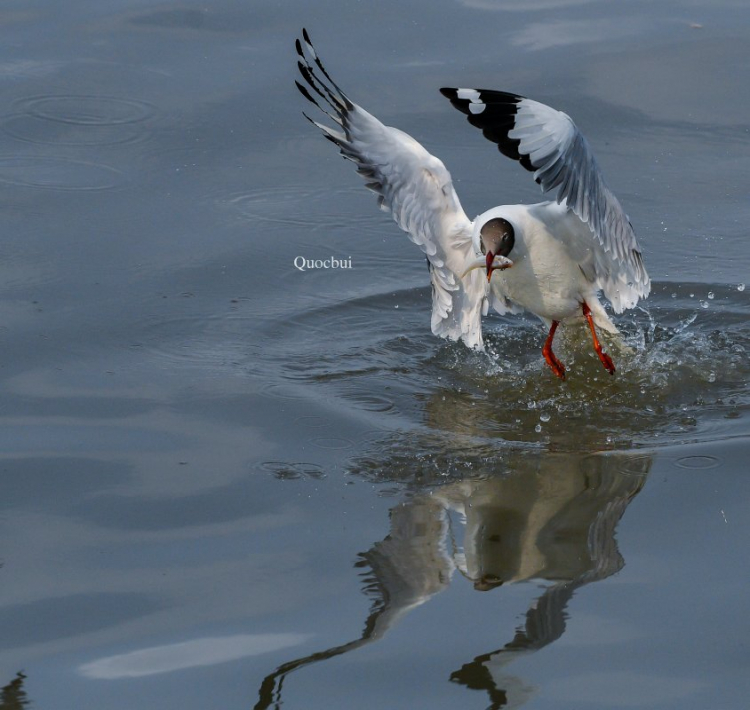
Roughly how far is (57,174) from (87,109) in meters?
1.04

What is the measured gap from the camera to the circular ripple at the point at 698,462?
532 centimetres

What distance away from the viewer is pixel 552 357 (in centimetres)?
689

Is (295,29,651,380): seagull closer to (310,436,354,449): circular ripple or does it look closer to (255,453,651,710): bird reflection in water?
(310,436,354,449): circular ripple

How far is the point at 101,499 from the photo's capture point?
5250mm

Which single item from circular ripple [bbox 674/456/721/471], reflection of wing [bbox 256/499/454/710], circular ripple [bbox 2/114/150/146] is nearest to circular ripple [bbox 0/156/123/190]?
circular ripple [bbox 2/114/150/146]

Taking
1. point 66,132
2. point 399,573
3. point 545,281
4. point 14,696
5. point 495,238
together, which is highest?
point 66,132

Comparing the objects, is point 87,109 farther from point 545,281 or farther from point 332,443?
point 332,443

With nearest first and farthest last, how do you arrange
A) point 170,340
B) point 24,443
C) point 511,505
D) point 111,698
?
point 111,698
point 511,505
point 24,443
point 170,340

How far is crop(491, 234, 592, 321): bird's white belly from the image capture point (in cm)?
663

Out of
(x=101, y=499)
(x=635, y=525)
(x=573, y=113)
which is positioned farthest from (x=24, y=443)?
(x=573, y=113)

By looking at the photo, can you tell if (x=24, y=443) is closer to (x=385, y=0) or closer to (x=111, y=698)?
(x=111, y=698)

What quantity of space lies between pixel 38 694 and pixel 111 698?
9.0 inches

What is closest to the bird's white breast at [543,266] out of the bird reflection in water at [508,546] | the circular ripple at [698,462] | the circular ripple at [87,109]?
the bird reflection in water at [508,546]

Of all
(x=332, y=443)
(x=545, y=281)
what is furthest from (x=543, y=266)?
(x=332, y=443)
